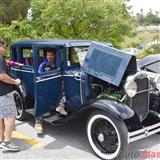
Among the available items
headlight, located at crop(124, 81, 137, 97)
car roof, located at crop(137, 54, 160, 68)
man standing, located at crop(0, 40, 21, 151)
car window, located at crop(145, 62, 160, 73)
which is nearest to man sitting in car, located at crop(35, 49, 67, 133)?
man standing, located at crop(0, 40, 21, 151)

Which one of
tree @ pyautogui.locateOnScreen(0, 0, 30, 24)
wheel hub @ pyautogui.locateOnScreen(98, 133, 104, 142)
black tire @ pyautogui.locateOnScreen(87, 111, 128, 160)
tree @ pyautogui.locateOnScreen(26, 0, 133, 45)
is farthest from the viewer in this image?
tree @ pyautogui.locateOnScreen(0, 0, 30, 24)

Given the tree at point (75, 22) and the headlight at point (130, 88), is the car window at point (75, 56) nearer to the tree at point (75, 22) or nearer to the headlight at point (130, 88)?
the headlight at point (130, 88)

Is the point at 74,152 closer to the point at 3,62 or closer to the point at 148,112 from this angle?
the point at 148,112

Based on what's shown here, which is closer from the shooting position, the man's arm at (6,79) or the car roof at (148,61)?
the man's arm at (6,79)

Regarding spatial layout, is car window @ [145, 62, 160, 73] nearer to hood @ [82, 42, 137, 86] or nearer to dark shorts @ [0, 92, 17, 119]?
hood @ [82, 42, 137, 86]

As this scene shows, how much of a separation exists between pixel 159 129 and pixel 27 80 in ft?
9.12

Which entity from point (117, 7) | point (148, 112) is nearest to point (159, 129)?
point (148, 112)

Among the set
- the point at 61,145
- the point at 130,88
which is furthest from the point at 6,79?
the point at 130,88

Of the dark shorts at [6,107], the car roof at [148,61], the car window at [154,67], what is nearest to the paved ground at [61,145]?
the dark shorts at [6,107]

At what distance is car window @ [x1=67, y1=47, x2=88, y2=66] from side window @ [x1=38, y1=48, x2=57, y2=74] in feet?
0.90

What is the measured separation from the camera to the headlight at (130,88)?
4691 millimetres

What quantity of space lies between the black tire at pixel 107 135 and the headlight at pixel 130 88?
54 centimetres

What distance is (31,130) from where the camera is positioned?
5926 millimetres

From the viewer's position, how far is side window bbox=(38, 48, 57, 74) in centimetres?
556
